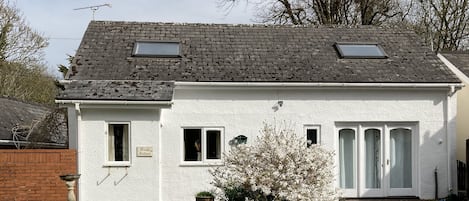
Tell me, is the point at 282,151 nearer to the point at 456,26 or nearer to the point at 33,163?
the point at 33,163

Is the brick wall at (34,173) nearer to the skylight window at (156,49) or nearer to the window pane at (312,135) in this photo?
the skylight window at (156,49)

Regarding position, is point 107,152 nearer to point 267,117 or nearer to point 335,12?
point 267,117

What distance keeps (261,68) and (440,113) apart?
5.24 meters

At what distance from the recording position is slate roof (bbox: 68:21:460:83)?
15.1m

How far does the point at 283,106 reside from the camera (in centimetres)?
1508

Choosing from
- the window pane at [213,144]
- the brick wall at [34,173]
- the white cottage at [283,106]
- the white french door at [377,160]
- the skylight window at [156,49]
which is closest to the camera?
the brick wall at [34,173]

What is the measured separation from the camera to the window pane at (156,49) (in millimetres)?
15797

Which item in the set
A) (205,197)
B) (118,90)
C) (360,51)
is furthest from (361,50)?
(118,90)

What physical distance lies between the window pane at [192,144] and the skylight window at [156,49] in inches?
93.6

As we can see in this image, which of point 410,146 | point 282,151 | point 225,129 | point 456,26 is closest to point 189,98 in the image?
point 225,129

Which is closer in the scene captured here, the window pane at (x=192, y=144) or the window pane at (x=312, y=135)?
the window pane at (x=192, y=144)

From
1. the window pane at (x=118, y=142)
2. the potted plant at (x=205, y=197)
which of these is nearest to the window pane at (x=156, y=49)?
the window pane at (x=118, y=142)

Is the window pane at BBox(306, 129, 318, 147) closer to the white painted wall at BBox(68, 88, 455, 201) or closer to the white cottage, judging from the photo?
the white cottage

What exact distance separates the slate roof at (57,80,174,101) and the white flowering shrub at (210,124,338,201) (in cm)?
359
